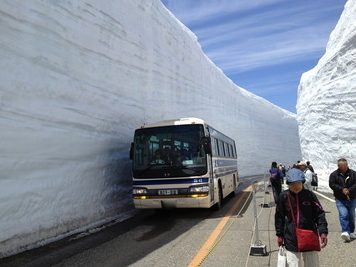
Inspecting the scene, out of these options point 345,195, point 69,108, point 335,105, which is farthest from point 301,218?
point 335,105

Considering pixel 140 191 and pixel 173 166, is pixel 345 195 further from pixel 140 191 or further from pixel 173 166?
pixel 140 191

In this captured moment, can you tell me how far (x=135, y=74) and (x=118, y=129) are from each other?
3475 millimetres

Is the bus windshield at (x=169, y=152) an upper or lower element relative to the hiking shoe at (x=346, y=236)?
upper

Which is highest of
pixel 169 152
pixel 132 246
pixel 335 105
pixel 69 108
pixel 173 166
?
pixel 335 105

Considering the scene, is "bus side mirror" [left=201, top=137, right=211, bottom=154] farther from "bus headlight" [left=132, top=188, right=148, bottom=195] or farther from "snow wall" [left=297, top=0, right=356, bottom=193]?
"snow wall" [left=297, top=0, right=356, bottom=193]

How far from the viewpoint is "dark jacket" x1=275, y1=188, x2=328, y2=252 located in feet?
11.2

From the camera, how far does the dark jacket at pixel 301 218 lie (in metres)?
3.41

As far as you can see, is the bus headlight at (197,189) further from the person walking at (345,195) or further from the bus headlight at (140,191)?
the person walking at (345,195)

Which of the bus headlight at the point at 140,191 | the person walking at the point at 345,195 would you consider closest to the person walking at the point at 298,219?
the person walking at the point at 345,195

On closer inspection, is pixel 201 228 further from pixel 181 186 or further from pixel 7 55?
pixel 7 55

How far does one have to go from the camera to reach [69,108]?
28.1ft

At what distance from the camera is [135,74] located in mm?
14078

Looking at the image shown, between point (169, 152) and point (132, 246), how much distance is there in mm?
3374

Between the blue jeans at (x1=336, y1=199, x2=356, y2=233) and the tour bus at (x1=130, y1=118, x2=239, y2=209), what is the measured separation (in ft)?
11.3
